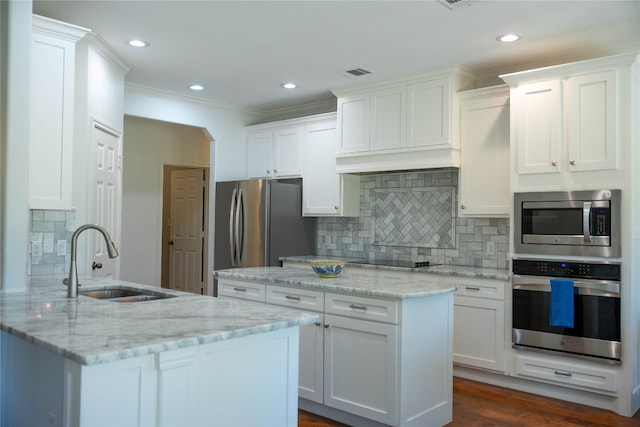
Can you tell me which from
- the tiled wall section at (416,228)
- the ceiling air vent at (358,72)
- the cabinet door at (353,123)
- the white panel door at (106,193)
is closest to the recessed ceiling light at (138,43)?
the white panel door at (106,193)

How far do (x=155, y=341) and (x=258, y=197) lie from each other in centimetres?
376

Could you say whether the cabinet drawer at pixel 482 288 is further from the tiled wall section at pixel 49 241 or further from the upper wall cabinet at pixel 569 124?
the tiled wall section at pixel 49 241

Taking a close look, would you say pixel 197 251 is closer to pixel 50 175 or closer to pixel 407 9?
pixel 50 175

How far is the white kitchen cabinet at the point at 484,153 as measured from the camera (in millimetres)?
4184

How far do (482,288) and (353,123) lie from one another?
200cm

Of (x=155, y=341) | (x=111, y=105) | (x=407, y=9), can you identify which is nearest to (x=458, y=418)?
(x=155, y=341)

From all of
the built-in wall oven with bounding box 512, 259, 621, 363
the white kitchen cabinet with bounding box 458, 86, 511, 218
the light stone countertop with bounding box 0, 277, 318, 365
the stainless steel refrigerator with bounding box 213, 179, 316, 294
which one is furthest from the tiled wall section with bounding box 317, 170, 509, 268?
the light stone countertop with bounding box 0, 277, 318, 365

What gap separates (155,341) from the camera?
1.66 meters

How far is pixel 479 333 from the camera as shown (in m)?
4.07

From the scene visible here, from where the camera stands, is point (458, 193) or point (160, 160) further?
point (160, 160)

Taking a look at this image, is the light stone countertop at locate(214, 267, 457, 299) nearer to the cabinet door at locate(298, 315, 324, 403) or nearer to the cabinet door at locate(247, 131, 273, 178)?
the cabinet door at locate(298, 315, 324, 403)

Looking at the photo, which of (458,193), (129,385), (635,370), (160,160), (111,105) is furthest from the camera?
(160,160)

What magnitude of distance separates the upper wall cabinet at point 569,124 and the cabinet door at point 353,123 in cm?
142

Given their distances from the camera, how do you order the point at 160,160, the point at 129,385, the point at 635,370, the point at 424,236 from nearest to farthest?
the point at 129,385
the point at 635,370
the point at 424,236
the point at 160,160
